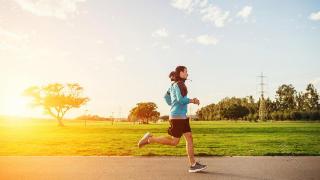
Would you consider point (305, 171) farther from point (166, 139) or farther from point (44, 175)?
point (44, 175)

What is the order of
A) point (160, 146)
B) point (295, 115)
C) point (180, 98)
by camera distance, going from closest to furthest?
point (180, 98) → point (160, 146) → point (295, 115)

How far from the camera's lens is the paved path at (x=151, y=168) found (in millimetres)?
6730

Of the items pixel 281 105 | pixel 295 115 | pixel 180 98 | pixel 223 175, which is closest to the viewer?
pixel 223 175

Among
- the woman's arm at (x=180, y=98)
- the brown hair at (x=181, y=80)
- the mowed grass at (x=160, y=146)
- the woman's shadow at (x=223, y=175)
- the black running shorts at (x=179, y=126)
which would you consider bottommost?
the mowed grass at (x=160, y=146)

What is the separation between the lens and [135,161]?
866 centimetres

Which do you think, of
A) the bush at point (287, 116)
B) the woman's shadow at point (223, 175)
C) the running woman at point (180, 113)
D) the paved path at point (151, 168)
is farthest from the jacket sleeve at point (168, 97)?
the bush at point (287, 116)

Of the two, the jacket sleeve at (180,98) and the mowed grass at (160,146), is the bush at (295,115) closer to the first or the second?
the mowed grass at (160,146)

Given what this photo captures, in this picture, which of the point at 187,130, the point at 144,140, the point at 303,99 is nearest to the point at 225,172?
the point at 187,130

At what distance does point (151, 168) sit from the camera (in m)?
7.60

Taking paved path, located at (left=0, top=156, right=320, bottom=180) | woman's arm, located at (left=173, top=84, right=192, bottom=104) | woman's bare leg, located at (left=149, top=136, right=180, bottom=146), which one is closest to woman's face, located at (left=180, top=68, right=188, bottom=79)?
woman's arm, located at (left=173, top=84, right=192, bottom=104)

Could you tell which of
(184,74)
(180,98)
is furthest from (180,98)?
(184,74)

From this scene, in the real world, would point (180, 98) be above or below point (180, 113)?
above

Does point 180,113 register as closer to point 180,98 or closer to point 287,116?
point 180,98

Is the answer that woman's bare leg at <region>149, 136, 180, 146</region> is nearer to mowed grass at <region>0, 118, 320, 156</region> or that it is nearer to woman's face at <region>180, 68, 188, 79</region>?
woman's face at <region>180, 68, 188, 79</region>
